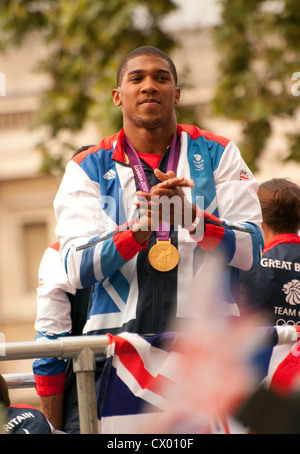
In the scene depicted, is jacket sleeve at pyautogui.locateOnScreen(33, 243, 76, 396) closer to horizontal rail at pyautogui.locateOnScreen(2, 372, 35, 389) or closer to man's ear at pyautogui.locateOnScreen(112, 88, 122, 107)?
horizontal rail at pyautogui.locateOnScreen(2, 372, 35, 389)

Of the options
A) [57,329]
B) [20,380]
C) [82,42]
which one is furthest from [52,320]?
[82,42]

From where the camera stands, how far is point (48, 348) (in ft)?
8.58

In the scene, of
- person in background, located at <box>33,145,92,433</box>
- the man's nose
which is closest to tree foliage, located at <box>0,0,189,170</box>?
person in background, located at <box>33,145,92,433</box>

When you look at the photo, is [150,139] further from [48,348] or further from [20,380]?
[20,380]

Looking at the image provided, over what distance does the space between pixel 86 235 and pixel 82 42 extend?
6757mm

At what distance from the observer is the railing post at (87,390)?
2662mm

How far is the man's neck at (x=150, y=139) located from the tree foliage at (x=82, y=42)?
5.50 meters

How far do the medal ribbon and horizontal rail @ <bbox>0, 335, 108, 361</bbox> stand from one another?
0.54m

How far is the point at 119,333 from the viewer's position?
296 cm

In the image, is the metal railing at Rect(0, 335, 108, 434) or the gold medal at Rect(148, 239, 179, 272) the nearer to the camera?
the metal railing at Rect(0, 335, 108, 434)

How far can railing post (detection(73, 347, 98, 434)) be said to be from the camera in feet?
8.73

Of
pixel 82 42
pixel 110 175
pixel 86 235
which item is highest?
pixel 82 42

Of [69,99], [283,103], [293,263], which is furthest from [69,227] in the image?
[69,99]

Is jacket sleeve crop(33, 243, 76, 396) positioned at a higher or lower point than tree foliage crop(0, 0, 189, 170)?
lower
